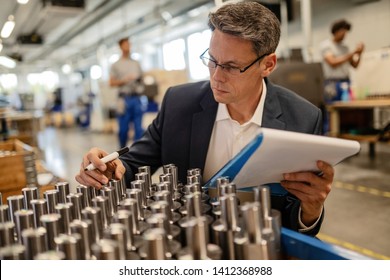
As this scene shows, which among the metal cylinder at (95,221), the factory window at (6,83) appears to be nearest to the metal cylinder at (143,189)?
the metal cylinder at (95,221)

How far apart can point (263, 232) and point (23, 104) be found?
22.8 feet

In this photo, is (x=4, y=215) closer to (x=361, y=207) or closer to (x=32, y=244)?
(x=32, y=244)

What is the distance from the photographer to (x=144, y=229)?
20.7 inches

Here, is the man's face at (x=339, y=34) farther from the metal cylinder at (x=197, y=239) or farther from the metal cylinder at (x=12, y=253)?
the metal cylinder at (x=12, y=253)

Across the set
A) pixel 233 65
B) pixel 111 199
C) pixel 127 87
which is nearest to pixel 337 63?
pixel 127 87

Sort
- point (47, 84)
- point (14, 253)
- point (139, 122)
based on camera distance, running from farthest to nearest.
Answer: point (47, 84) < point (139, 122) < point (14, 253)

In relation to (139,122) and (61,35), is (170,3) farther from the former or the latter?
(61,35)

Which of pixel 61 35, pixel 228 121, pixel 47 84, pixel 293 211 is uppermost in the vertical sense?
pixel 61 35

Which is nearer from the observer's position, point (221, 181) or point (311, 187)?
point (221, 181)

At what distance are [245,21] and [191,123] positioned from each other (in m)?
0.36

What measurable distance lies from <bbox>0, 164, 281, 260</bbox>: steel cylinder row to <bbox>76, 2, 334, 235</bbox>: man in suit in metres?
0.25

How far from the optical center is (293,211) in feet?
2.64

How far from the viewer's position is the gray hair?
3.00 feet

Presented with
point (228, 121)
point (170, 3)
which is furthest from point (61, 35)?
point (228, 121)
